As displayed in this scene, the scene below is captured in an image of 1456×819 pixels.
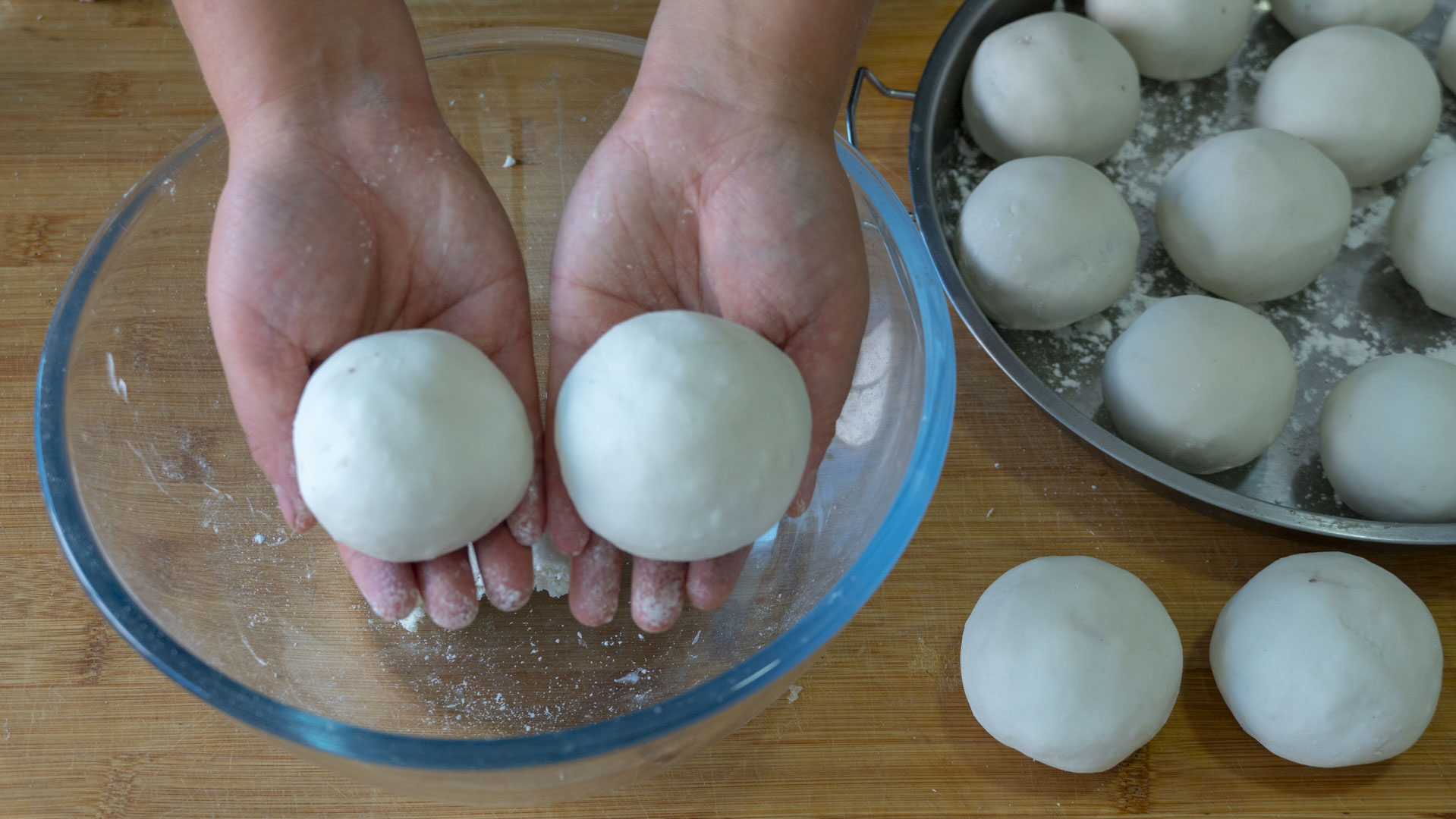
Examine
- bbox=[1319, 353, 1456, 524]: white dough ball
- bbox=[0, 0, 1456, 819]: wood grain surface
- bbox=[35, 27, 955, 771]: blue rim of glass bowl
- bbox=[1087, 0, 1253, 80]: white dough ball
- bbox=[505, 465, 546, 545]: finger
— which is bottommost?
bbox=[0, 0, 1456, 819]: wood grain surface

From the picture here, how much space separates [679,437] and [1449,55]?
132 cm

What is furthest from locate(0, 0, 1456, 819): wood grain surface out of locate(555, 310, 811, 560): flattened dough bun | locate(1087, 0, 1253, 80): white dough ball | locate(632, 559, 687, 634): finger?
locate(1087, 0, 1253, 80): white dough ball

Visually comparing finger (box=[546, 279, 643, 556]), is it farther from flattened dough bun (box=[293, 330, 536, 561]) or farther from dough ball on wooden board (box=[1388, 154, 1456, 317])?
dough ball on wooden board (box=[1388, 154, 1456, 317])

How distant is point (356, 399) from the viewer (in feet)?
2.44

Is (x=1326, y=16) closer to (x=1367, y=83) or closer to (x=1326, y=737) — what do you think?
(x=1367, y=83)

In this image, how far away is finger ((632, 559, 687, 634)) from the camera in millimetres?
856

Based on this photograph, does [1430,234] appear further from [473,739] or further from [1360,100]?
[473,739]

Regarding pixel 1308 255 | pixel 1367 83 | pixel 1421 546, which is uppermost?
pixel 1367 83

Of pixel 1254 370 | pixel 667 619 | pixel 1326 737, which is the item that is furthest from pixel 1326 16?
pixel 667 619

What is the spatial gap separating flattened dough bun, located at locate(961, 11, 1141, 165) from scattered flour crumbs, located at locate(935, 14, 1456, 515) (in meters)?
0.08

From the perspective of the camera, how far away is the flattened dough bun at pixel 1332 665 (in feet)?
2.96

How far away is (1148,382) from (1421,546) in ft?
0.97

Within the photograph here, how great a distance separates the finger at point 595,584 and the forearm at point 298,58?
47 cm

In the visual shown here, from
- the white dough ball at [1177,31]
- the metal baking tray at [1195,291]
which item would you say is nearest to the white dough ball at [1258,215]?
the metal baking tray at [1195,291]
